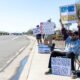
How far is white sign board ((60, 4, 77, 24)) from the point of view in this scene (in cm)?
2138

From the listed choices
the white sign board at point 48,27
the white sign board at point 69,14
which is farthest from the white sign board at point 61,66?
the white sign board at point 69,14

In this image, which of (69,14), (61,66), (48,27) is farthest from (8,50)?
(61,66)

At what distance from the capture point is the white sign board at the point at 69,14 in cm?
2138

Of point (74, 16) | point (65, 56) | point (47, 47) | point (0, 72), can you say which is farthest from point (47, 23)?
point (65, 56)

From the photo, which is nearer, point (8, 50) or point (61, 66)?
point (61, 66)

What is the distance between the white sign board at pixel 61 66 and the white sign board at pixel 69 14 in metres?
11.3

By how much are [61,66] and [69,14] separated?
1191 cm

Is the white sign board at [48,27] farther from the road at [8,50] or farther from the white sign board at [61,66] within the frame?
the white sign board at [61,66]

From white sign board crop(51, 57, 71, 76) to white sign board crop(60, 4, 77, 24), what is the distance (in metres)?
11.3

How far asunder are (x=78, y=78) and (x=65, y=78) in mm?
369

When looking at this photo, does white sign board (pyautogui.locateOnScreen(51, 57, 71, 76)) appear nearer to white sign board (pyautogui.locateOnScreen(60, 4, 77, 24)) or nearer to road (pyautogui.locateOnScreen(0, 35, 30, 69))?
road (pyautogui.locateOnScreen(0, 35, 30, 69))

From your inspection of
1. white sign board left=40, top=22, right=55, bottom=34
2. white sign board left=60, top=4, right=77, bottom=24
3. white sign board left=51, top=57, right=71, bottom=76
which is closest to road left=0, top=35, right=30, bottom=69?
white sign board left=40, top=22, right=55, bottom=34

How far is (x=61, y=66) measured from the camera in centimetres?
1010

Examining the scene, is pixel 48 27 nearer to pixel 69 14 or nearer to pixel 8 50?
pixel 69 14
